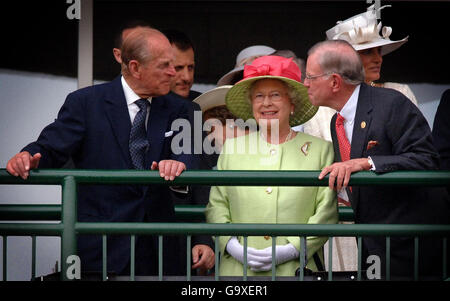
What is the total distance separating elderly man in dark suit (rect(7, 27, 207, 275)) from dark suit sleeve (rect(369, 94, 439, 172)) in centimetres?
89

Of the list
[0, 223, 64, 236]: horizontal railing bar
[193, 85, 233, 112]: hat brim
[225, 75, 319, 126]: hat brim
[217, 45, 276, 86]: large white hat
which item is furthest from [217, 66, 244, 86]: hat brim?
[0, 223, 64, 236]: horizontal railing bar

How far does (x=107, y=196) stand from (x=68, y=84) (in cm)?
244

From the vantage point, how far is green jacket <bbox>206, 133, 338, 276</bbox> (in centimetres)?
492

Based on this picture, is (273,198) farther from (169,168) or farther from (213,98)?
(213,98)

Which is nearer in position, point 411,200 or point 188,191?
point 411,200

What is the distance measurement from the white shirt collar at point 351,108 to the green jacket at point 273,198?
0.53 feet

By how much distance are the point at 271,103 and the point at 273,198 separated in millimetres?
449

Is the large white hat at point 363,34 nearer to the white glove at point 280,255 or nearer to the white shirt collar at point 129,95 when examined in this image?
the white shirt collar at point 129,95

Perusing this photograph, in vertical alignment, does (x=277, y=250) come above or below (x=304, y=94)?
below

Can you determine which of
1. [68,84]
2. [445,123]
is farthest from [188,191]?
[68,84]

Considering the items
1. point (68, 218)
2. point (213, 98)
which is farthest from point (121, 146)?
point (213, 98)
